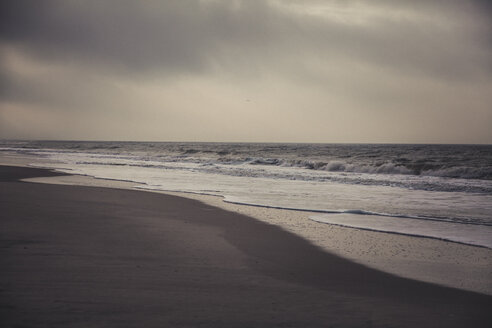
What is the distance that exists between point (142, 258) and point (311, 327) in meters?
2.81

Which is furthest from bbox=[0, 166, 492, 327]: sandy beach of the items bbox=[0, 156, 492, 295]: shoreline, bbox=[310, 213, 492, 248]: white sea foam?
bbox=[310, 213, 492, 248]: white sea foam

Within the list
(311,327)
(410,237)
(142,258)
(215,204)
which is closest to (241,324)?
(311,327)

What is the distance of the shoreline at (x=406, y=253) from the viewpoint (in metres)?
5.17

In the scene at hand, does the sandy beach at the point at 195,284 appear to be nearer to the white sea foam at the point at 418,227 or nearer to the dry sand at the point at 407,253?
the dry sand at the point at 407,253

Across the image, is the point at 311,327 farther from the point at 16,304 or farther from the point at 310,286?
the point at 16,304

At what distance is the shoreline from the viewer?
5168mm

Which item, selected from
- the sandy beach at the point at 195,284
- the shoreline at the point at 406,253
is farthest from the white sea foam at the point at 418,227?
the sandy beach at the point at 195,284

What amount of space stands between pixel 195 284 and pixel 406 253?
380 centimetres

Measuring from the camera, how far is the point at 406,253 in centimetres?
639

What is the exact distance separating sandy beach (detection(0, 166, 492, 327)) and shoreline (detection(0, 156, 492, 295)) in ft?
1.02

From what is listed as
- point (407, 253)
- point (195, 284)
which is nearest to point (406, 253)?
point (407, 253)

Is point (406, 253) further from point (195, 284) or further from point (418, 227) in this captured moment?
point (195, 284)

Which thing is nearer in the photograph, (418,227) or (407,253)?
(407,253)

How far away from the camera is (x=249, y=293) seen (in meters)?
4.23
